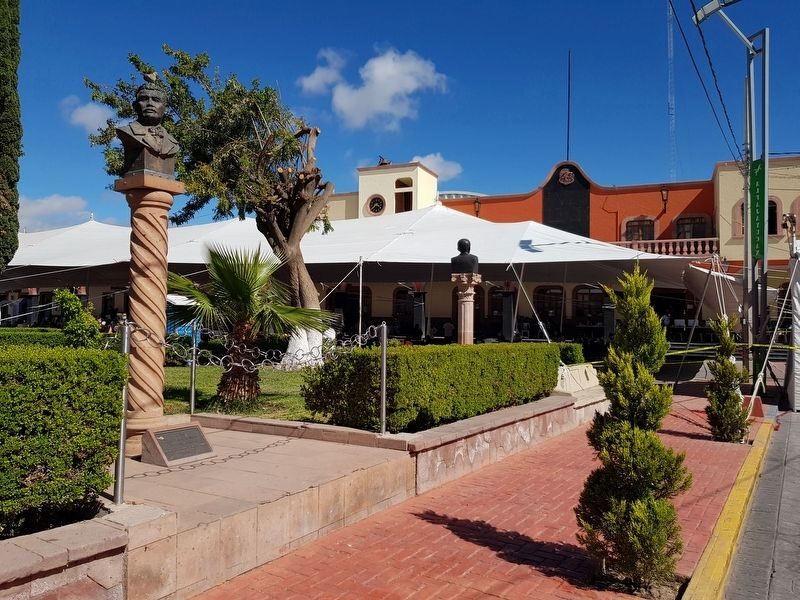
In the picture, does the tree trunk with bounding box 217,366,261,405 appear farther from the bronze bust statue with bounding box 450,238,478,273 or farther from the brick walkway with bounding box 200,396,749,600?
the bronze bust statue with bounding box 450,238,478,273

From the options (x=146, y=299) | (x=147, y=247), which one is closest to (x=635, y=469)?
(x=146, y=299)

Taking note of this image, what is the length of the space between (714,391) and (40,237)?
26.2 metres

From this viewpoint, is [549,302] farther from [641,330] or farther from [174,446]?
[641,330]

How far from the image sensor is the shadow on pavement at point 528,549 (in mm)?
4145

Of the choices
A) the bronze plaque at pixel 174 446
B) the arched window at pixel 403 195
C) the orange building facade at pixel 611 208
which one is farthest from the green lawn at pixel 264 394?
the arched window at pixel 403 195

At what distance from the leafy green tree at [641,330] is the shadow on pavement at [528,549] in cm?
139

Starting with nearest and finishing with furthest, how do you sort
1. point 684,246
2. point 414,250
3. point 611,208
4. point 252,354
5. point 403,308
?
point 252,354 < point 414,250 < point 684,246 < point 611,208 < point 403,308

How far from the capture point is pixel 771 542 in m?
5.08

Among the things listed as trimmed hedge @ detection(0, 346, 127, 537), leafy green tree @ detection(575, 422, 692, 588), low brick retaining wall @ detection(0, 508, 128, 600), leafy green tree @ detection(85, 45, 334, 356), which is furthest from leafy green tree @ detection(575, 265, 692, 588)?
leafy green tree @ detection(85, 45, 334, 356)

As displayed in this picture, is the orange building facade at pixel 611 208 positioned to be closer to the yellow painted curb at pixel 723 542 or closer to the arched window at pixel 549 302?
the arched window at pixel 549 302

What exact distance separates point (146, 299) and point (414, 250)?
1158cm

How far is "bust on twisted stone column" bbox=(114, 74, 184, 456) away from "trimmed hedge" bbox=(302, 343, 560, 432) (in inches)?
68.3

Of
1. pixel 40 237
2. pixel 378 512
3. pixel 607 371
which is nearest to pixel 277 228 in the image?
pixel 378 512

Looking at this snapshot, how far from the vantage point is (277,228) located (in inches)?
577
